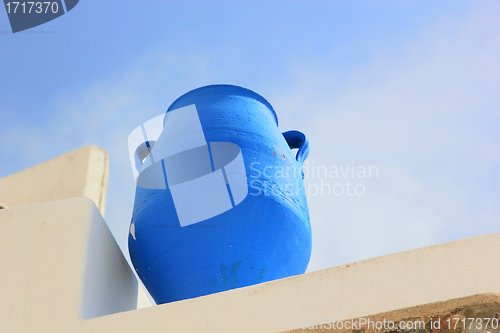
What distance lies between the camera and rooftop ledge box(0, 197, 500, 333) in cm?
134

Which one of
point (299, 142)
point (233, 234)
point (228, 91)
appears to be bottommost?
point (233, 234)

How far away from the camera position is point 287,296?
141 cm

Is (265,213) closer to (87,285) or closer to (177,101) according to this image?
(87,285)

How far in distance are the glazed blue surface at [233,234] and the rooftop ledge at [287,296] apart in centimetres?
31

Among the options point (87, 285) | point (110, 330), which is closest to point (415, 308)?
point (110, 330)

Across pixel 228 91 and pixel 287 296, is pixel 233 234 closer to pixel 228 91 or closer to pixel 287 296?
pixel 287 296

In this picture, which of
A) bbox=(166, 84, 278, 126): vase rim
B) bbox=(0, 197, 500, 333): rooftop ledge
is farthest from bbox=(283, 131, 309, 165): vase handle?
bbox=(0, 197, 500, 333): rooftop ledge

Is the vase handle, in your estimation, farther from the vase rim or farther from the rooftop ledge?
the rooftop ledge

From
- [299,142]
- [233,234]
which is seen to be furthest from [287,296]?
[299,142]

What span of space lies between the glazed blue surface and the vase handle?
26 centimetres

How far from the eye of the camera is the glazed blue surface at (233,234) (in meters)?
1.83

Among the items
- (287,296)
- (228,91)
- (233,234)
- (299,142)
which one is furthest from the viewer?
Result: (299,142)

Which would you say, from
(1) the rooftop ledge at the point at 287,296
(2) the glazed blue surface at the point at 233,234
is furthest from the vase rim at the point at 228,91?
(1) the rooftop ledge at the point at 287,296

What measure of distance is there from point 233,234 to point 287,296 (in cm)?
50
